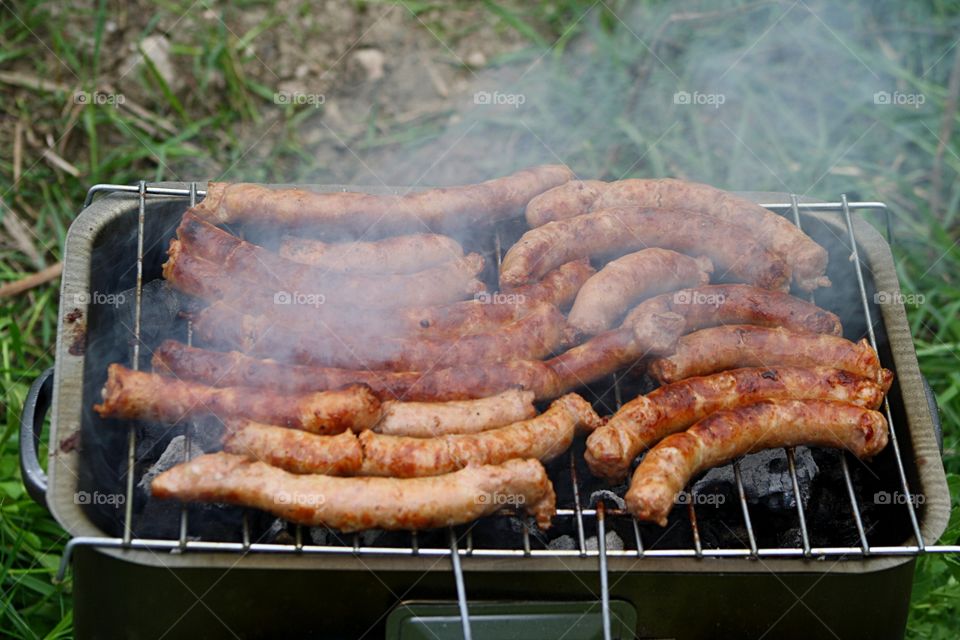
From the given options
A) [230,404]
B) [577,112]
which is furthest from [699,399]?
[577,112]

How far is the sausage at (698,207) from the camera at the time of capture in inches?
160

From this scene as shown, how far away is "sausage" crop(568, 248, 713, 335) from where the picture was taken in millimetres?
3830

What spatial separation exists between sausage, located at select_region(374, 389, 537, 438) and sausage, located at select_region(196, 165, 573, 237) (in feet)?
3.20

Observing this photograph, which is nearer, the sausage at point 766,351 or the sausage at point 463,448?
the sausage at point 463,448

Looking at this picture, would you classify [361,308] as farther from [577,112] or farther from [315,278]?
[577,112]

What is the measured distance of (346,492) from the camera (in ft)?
10.4

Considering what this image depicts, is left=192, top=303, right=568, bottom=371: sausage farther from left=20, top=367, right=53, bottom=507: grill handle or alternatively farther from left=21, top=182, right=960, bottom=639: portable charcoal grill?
left=20, top=367, right=53, bottom=507: grill handle

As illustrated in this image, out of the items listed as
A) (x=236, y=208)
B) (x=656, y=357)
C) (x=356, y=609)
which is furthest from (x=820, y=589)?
(x=236, y=208)

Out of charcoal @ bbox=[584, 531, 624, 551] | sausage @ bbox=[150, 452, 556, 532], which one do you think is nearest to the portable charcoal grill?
charcoal @ bbox=[584, 531, 624, 551]

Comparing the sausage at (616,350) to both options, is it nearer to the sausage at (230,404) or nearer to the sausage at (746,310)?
the sausage at (746,310)

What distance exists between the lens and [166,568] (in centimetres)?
318

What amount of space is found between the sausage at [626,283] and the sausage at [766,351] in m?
0.27

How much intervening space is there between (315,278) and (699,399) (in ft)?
5.32

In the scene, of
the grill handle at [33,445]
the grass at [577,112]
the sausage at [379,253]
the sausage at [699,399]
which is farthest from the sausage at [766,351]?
the grass at [577,112]
